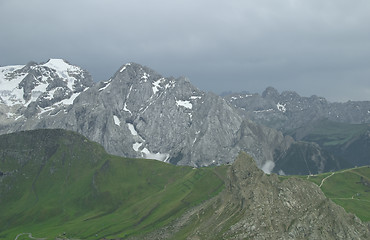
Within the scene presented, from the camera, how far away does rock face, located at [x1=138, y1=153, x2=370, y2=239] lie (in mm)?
148375

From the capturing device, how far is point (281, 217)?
156 metres

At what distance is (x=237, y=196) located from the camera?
190875 millimetres

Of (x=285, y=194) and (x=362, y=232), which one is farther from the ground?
(x=285, y=194)

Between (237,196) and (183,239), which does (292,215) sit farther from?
(183,239)

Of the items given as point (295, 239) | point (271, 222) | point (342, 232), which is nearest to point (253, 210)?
point (271, 222)

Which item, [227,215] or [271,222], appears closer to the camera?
[271,222]

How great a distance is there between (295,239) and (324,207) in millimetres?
19199

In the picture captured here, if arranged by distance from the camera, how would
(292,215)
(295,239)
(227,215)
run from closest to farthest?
(295,239) → (292,215) → (227,215)

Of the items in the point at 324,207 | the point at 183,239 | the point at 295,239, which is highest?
the point at 324,207

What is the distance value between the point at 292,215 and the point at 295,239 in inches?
494

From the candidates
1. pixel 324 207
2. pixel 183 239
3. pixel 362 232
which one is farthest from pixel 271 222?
pixel 183 239

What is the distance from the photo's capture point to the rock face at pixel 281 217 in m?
148

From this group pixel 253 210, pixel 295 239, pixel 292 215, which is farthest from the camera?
pixel 253 210

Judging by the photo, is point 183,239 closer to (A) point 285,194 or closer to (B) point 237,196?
(B) point 237,196
